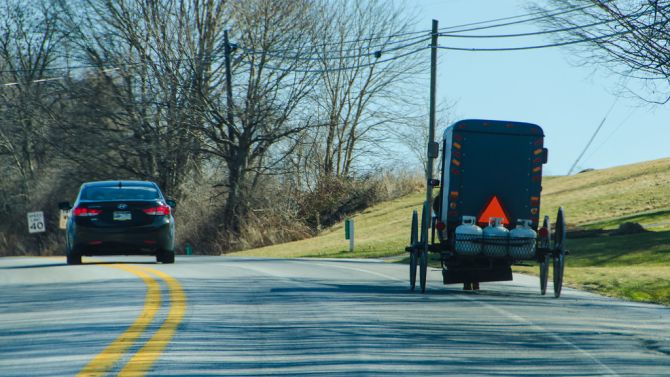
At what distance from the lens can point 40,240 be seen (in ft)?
182

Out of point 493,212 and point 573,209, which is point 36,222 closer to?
point 573,209

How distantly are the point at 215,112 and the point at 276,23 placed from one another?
4885 mm

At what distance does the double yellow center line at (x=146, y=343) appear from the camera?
784 centimetres

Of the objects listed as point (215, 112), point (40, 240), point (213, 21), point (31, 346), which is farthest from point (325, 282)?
point (40, 240)

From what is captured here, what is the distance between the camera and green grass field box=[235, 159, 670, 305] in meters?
19.5

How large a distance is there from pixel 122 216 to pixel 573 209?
27.5 metres

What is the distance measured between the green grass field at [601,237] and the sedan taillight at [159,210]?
7939mm

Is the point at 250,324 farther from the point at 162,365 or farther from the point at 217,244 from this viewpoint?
the point at 217,244

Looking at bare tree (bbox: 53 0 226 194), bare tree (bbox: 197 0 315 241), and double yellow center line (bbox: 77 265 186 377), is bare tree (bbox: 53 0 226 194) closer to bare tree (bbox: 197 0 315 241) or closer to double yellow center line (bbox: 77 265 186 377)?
bare tree (bbox: 197 0 315 241)

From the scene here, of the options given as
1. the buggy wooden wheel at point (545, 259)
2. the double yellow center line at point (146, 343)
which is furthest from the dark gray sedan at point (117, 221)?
the buggy wooden wheel at point (545, 259)

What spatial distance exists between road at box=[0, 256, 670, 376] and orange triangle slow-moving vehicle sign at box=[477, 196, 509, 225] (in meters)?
1.12

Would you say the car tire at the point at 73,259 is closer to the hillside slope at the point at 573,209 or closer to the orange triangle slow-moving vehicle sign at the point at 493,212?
the orange triangle slow-moving vehicle sign at the point at 493,212

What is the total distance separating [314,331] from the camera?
1012cm

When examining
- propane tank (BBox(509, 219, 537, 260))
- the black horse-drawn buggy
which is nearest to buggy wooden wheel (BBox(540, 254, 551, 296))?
the black horse-drawn buggy
